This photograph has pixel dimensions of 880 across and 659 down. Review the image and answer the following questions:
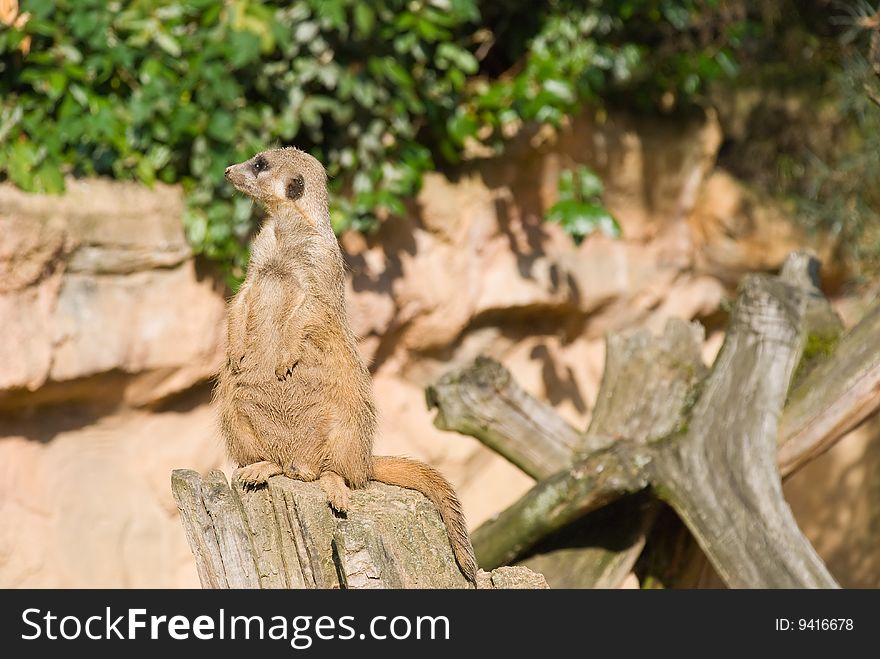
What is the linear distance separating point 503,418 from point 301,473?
4.80 ft

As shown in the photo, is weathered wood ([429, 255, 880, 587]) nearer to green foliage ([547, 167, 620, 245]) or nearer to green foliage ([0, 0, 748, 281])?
green foliage ([547, 167, 620, 245])

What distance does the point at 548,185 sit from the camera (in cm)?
591

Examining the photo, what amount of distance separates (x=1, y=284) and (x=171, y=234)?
736 millimetres

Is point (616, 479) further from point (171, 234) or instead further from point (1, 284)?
point (1, 284)

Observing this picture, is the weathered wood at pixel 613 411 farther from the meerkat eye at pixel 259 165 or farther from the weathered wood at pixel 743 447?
the meerkat eye at pixel 259 165

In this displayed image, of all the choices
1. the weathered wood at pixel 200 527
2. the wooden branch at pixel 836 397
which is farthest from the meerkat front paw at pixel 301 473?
the wooden branch at pixel 836 397

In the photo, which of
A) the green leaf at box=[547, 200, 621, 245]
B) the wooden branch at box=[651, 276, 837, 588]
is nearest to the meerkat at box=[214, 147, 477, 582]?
the wooden branch at box=[651, 276, 837, 588]

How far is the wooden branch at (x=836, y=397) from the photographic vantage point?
4395mm

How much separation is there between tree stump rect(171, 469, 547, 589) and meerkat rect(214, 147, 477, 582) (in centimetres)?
33

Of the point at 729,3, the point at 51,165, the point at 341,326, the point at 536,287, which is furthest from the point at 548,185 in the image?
the point at 341,326

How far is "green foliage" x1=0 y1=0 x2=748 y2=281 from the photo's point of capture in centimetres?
485

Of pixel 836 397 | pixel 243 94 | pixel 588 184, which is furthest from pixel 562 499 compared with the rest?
pixel 243 94

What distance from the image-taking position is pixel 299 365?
3.36 metres

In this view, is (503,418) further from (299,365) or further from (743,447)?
(299,365)
